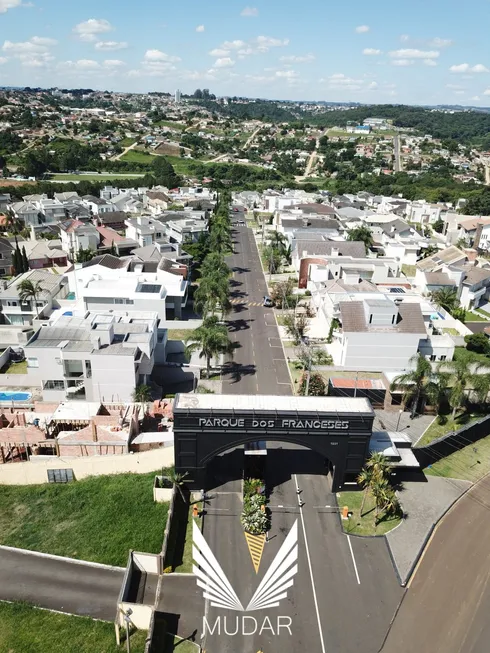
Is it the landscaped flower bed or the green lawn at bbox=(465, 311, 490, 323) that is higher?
the green lawn at bbox=(465, 311, 490, 323)

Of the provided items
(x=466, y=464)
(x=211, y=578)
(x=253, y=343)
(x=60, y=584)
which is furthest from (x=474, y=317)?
(x=60, y=584)

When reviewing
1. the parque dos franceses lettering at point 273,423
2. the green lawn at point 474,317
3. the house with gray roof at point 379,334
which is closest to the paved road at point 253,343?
the house with gray roof at point 379,334

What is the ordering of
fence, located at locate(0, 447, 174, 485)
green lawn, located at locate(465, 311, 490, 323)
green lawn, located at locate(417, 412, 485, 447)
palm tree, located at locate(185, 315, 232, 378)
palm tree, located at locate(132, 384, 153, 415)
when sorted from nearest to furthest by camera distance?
fence, located at locate(0, 447, 174, 485)
green lawn, located at locate(417, 412, 485, 447)
palm tree, located at locate(132, 384, 153, 415)
palm tree, located at locate(185, 315, 232, 378)
green lawn, located at locate(465, 311, 490, 323)

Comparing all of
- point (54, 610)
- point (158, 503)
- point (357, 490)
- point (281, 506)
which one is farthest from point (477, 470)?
point (54, 610)

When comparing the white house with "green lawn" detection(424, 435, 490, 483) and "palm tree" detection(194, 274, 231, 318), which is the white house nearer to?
"palm tree" detection(194, 274, 231, 318)

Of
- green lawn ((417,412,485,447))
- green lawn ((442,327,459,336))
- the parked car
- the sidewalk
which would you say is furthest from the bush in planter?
green lawn ((442,327,459,336))

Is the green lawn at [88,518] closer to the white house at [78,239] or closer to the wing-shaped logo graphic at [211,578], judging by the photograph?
the wing-shaped logo graphic at [211,578]
